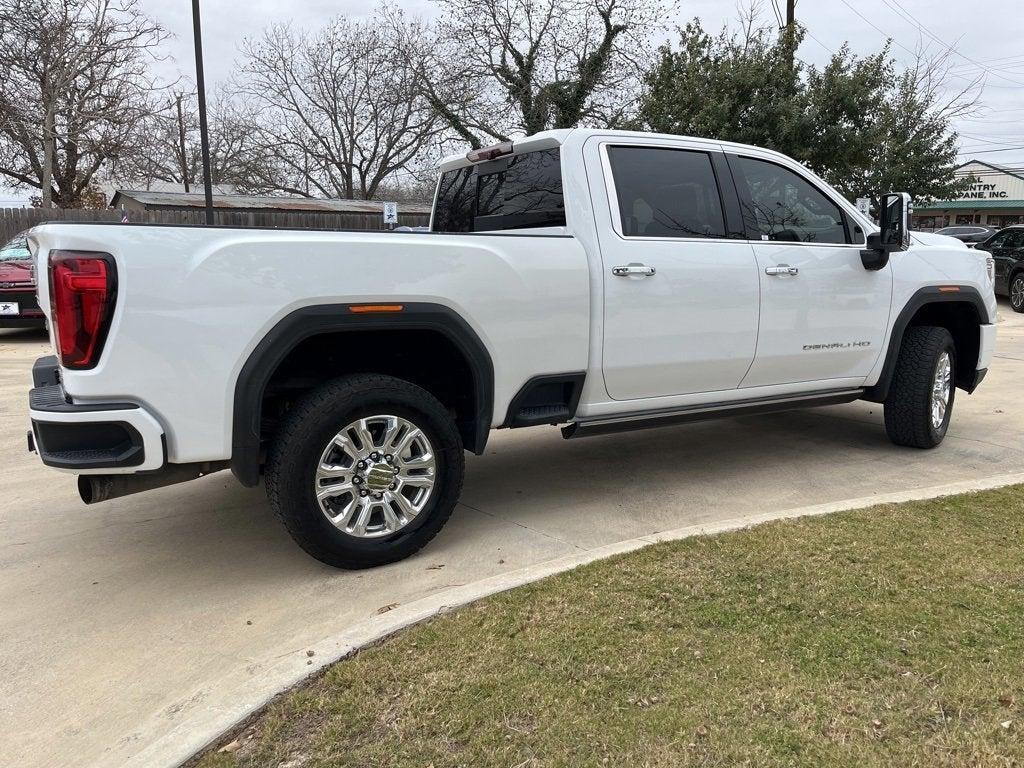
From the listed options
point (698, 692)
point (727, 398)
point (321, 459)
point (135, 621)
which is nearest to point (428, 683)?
A: point (698, 692)

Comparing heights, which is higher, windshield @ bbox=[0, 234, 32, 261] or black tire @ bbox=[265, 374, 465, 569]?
windshield @ bbox=[0, 234, 32, 261]

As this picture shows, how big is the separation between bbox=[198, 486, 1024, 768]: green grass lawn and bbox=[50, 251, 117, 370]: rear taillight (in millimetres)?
1467

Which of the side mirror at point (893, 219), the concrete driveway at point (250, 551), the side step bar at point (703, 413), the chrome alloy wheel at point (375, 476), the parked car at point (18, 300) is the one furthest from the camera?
the parked car at point (18, 300)

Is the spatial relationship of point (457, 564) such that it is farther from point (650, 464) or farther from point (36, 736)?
point (650, 464)

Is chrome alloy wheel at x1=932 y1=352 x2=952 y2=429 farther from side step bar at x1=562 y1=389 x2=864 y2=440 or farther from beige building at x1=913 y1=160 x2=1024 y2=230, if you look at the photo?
beige building at x1=913 y1=160 x2=1024 y2=230

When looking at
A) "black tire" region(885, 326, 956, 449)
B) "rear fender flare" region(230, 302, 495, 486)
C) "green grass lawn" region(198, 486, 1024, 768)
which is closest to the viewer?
"green grass lawn" region(198, 486, 1024, 768)

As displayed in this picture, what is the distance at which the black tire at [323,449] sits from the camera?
3.30 metres

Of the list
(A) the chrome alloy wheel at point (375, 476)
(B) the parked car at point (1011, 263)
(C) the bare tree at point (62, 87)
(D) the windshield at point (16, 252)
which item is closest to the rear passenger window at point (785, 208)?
(A) the chrome alloy wheel at point (375, 476)

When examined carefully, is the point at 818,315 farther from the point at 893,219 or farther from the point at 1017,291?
the point at 1017,291

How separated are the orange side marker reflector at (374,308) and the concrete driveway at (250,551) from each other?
117 cm

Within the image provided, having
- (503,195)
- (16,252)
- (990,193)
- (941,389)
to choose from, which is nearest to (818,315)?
(941,389)

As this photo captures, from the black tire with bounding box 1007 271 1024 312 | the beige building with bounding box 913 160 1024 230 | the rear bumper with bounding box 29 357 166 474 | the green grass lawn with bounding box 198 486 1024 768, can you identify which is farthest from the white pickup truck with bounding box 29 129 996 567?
the beige building with bounding box 913 160 1024 230

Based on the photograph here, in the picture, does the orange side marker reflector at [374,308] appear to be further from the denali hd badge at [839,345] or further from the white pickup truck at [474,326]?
the denali hd badge at [839,345]

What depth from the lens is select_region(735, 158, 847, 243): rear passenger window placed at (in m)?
4.68
